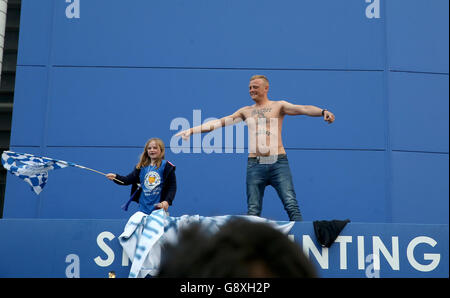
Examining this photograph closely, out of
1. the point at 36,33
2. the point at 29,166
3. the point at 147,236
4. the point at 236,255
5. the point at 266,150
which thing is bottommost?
the point at 147,236

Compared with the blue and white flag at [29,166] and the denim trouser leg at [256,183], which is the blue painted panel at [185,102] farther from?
the denim trouser leg at [256,183]

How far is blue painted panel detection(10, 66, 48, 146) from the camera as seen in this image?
25.8 feet

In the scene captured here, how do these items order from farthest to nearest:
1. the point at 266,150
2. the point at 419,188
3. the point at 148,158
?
the point at 419,188 < the point at 148,158 < the point at 266,150

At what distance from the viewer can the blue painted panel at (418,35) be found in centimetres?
807

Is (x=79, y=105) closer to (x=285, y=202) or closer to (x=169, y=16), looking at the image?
(x=169, y=16)

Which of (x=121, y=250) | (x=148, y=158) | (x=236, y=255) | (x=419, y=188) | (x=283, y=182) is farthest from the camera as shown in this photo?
(x=419, y=188)

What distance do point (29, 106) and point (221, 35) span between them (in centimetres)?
309

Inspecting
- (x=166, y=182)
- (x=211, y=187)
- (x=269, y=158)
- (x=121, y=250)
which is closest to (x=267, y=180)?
(x=269, y=158)

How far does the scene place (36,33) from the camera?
814 cm

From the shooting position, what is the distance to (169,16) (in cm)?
817

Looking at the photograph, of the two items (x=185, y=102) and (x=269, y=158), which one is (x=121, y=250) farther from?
(x=185, y=102)

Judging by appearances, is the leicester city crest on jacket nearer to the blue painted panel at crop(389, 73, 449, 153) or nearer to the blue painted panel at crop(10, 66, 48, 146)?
the blue painted panel at crop(10, 66, 48, 146)

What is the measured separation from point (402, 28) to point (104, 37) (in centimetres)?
457
